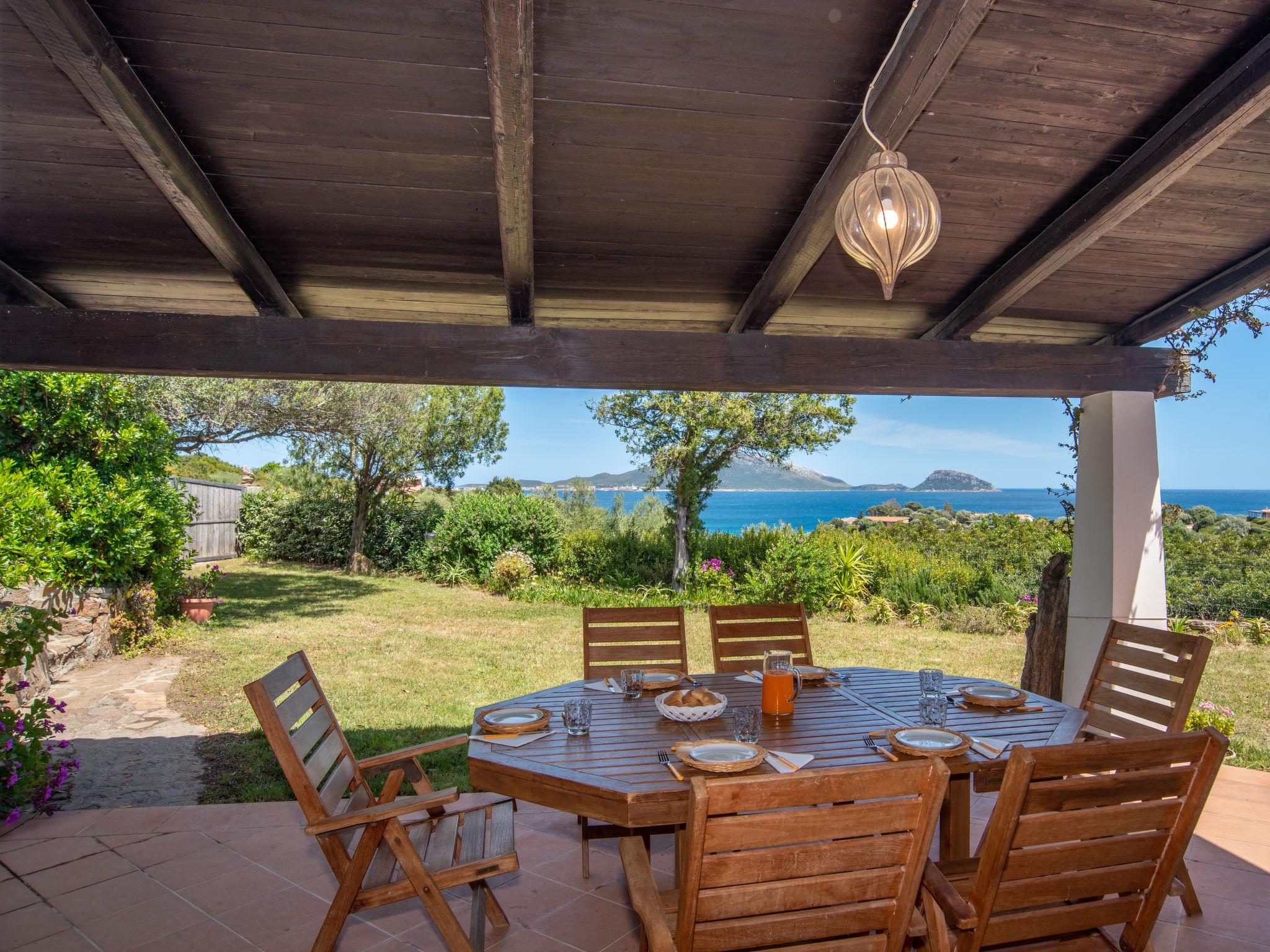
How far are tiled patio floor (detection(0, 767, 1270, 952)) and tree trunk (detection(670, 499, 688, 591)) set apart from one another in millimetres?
5996

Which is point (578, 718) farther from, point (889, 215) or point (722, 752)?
point (889, 215)

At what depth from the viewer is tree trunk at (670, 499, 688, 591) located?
9.23 metres

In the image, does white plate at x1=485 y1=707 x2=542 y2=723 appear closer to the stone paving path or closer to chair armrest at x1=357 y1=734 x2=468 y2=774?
chair armrest at x1=357 y1=734 x2=468 y2=774

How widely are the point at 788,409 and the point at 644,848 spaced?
8092 millimetres

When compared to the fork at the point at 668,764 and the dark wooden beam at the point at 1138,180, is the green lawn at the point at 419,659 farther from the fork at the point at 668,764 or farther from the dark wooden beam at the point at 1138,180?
the dark wooden beam at the point at 1138,180

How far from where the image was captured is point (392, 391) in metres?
9.73

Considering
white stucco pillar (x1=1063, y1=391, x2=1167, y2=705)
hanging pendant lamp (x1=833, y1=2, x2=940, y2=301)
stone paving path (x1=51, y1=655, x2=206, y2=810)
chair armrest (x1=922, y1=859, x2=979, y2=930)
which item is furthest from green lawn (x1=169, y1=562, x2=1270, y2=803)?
hanging pendant lamp (x1=833, y1=2, x2=940, y2=301)

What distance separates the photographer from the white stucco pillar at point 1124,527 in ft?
12.3

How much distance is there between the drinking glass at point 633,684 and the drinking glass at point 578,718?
0.45 m

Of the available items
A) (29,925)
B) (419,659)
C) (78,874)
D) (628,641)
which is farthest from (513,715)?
(419,659)

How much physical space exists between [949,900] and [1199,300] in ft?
10.5

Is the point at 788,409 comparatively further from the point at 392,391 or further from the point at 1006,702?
the point at 1006,702

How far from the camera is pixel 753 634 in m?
3.30

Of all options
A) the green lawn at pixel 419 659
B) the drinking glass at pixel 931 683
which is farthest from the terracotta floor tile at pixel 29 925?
the drinking glass at pixel 931 683
